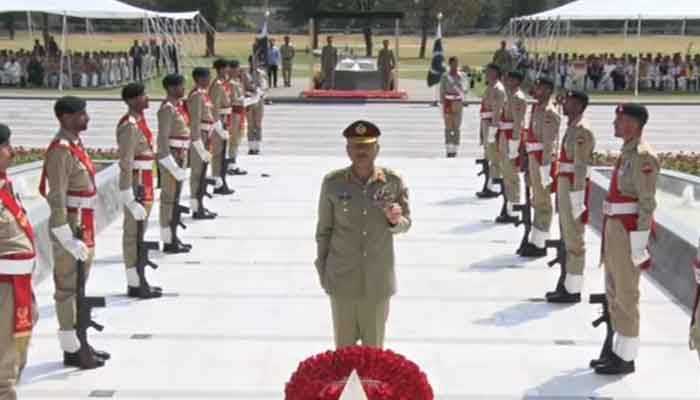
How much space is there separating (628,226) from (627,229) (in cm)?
2

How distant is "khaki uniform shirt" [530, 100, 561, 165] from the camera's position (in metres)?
10.1

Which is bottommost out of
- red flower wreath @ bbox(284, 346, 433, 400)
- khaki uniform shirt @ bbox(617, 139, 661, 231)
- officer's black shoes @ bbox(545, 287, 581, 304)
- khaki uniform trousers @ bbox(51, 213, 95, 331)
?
officer's black shoes @ bbox(545, 287, 581, 304)

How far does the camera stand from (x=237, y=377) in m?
7.26

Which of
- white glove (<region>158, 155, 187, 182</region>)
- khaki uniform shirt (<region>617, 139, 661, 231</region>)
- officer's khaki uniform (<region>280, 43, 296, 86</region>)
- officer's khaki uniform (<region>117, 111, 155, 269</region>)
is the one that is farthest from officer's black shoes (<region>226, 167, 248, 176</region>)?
officer's khaki uniform (<region>280, 43, 296, 86</region>)

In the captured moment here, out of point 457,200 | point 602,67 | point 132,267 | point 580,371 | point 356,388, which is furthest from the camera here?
point 602,67

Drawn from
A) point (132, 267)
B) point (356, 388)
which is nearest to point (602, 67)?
point (132, 267)

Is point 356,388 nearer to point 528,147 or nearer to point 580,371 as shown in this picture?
point 580,371

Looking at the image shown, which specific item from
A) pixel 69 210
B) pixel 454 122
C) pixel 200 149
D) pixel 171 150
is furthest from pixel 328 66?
pixel 69 210

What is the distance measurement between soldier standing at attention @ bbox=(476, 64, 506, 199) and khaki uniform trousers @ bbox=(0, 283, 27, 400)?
863 centimetres

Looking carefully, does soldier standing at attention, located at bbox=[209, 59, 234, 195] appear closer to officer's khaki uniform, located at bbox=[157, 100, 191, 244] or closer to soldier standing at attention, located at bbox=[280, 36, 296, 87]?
officer's khaki uniform, located at bbox=[157, 100, 191, 244]

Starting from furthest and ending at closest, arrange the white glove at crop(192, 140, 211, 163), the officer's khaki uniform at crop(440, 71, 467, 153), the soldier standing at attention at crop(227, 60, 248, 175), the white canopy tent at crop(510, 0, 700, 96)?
1. the white canopy tent at crop(510, 0, 700, 96)
2. the officer's khaki uniform at crop(440, 71, 467, 153)
3. the soldier standing at attention at crop(227, 60, 248, 175)
4. the white glove at crop(192, 140, 211, 163)

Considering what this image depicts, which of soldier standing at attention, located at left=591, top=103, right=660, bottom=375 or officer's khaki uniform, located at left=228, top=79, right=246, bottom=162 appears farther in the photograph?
officer's khaki uniform, located at left=228, top=79, right=246, bottom=162

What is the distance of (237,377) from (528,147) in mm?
4646

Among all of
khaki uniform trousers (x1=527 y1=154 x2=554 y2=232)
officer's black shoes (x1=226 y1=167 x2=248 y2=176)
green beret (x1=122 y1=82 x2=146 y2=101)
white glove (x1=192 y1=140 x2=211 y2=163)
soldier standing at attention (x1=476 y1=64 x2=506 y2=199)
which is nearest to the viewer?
green beret (x1=122 y1=82 x2=146 y2=101)
